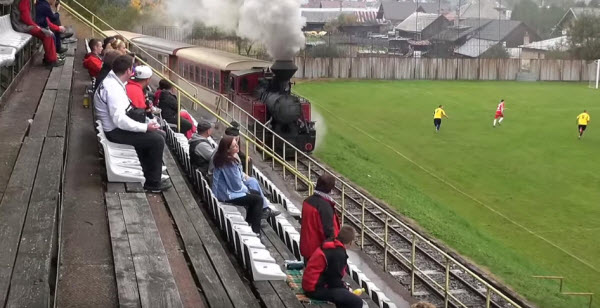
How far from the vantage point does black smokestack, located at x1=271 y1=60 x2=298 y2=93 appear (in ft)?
80.3

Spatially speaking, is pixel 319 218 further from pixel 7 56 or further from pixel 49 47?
pixel 49 47

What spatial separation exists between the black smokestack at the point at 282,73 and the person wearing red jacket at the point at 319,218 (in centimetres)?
1650

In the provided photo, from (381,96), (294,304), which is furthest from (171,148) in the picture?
(381,96)

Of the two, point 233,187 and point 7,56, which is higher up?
point 7,56

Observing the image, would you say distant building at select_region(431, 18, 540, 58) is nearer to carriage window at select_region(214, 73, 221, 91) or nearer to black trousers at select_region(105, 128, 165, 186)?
carriage window at select_region(214, 73, 221, 91)

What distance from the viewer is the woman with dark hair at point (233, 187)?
906cm

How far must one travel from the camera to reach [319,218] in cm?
810

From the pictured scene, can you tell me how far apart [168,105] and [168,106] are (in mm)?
42

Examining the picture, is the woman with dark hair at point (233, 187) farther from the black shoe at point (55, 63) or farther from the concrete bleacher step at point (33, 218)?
the black shoe at point (55, 63)

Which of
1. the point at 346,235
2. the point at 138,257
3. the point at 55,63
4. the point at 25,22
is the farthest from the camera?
the point at 55,63

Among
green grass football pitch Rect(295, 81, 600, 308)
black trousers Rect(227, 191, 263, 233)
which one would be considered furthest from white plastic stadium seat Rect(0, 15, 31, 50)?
green grass football pitch Rect(295, 81, 600, 308)

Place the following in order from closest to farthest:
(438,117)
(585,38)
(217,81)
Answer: (217,81) → (438,117) → (585,38)

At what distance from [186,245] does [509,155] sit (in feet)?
75.2

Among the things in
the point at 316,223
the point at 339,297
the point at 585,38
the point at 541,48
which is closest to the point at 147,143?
the point at 316,223
